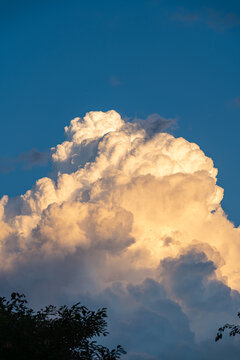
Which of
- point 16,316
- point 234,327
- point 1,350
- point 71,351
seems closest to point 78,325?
point 71,351

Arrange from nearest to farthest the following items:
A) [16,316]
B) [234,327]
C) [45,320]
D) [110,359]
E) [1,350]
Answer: [234,327], [1,350], [110,359], [16,316], [45,320]

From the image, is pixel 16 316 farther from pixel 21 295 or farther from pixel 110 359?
pixel 110 359

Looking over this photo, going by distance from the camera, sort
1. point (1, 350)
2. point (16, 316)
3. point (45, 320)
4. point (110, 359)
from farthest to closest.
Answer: point (45, 320)
point (16, 316)
point (110, 359)
point (1, 350)

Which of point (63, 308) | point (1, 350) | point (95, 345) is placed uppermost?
point (63, 308)

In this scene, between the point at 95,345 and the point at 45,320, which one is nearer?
the point at 95,345

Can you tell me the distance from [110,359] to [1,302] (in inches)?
541

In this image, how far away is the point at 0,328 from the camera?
35.7 metres

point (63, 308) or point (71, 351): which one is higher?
point (63, 308)

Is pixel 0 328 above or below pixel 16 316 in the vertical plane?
below

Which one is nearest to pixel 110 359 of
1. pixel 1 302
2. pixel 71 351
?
pixel 71 351

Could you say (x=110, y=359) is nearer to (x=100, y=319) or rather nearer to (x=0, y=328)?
(x=100, y=319)

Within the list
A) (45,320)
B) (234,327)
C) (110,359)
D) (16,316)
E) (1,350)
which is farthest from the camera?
(45,320)

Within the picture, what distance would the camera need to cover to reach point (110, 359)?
38219mm

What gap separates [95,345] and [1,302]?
10885 mm
